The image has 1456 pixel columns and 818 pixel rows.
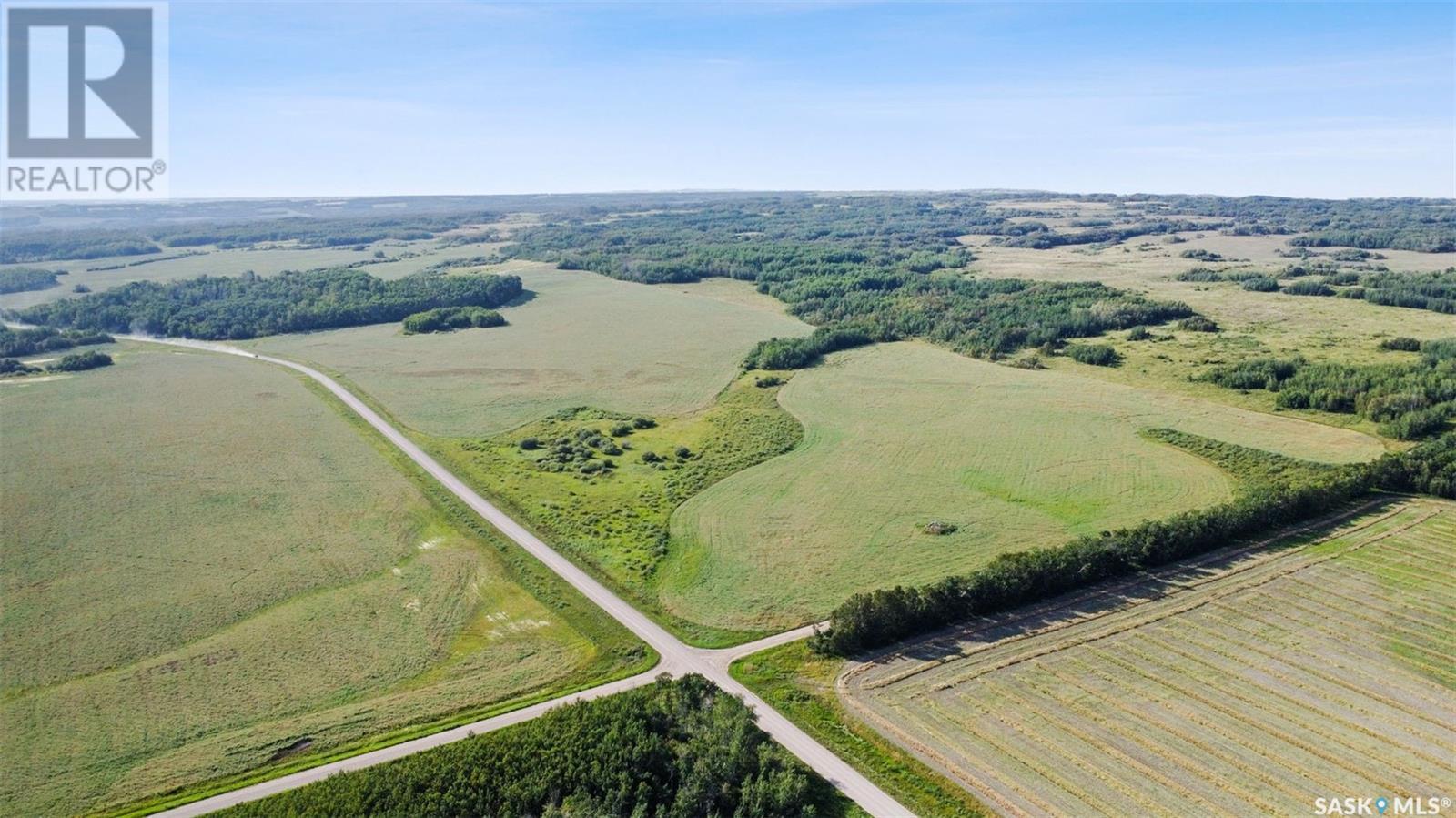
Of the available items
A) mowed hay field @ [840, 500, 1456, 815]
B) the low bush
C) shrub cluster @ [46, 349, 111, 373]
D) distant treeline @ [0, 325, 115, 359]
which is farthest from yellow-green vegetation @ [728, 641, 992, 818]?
distant treeline @ [0, 325, 115, 359]

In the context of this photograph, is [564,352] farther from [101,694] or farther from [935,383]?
[101,694]

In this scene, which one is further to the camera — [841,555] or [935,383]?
[935,383]

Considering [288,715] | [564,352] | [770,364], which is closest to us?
[288,715]

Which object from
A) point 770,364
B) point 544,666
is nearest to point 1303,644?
point 544,666

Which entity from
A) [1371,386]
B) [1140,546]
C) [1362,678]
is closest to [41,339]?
[1140,546]

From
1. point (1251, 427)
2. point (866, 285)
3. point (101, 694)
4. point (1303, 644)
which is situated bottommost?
point (101, 694)

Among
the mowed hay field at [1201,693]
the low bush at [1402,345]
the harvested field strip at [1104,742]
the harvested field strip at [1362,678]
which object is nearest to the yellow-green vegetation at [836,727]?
the mowed hay field at [1201,693]

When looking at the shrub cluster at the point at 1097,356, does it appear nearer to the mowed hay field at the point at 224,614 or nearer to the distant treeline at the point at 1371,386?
the distant treeline at the point at 1371,386
